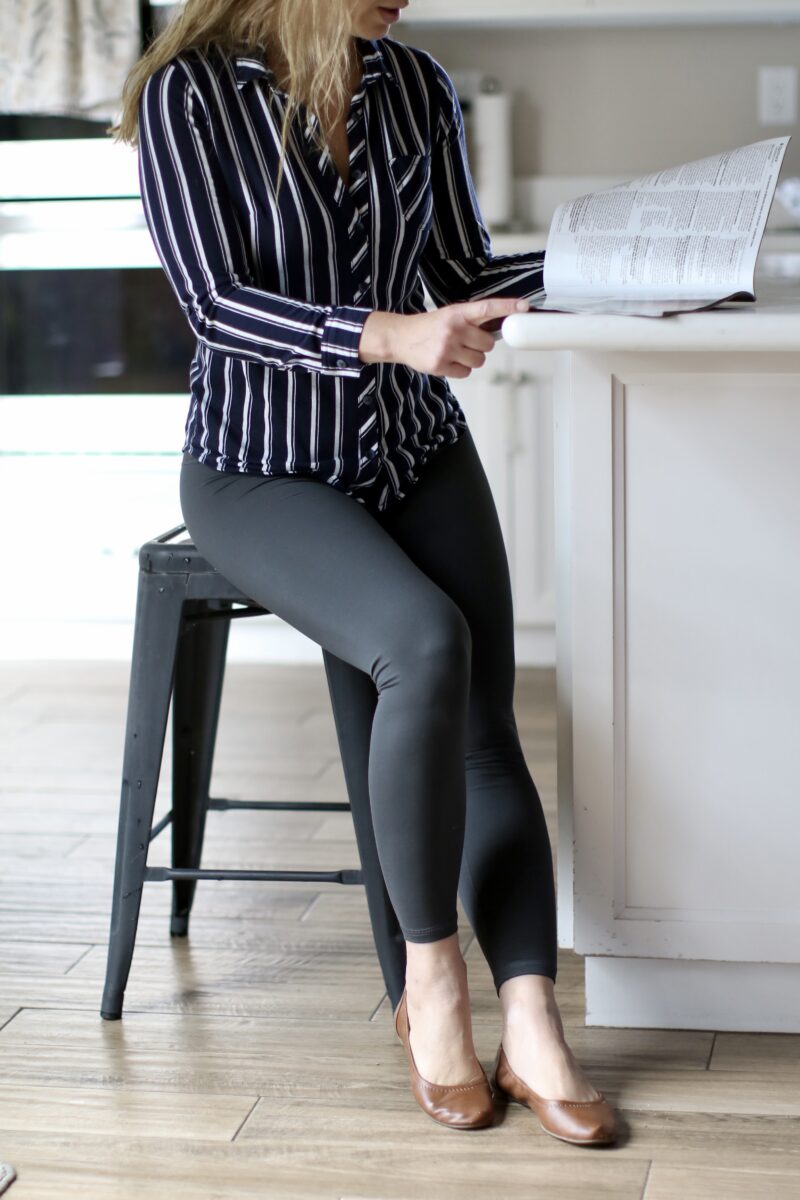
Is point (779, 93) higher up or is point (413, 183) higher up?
point (779, 93)

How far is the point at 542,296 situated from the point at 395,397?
7.8 inches

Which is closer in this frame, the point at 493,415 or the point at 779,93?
the point at 493,415

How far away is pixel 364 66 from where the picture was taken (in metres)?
1.52

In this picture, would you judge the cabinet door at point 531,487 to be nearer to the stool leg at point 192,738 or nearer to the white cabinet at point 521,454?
the white cabinet at point 521,454

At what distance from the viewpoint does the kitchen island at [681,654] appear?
4.66 feet

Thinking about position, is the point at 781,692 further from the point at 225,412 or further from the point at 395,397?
the point at 225,412

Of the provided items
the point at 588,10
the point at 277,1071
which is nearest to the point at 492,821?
the point at 277,1071

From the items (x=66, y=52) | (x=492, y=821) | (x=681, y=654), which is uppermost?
(x=66, y=52)

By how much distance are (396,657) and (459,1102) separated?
0.43 m

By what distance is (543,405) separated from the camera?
3.21 m

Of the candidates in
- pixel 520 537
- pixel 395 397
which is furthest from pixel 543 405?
pixel 395 397

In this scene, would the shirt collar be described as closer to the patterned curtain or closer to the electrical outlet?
the patterned curtain

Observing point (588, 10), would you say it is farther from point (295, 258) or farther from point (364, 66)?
point (295, 258)

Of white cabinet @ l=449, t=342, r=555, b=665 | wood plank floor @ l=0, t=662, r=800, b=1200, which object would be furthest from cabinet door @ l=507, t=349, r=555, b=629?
wood plank floor @ l=0, t=662, r=800, b=1200
